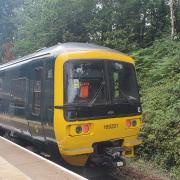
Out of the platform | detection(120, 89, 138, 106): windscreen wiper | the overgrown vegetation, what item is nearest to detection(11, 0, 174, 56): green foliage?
the overgrown vegetation

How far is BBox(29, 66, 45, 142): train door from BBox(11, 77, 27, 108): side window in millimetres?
729

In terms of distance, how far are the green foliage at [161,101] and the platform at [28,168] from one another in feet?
9.63

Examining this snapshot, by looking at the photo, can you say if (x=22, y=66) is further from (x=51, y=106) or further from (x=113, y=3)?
(x=113, y=3)

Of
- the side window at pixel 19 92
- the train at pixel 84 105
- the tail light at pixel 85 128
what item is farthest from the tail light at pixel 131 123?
the side window at pixel 19 92

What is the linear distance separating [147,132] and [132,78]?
1.65m

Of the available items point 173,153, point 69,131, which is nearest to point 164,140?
point 173,153

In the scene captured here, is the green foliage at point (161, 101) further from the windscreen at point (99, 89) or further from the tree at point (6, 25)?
the tree at point (6, 25)

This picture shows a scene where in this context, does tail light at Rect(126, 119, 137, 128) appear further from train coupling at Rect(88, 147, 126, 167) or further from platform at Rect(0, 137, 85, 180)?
platform at Rect(0, 137, 85, 180)

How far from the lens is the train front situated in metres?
8.62

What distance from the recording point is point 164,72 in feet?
43.5

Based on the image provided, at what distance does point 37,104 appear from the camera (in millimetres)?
9883

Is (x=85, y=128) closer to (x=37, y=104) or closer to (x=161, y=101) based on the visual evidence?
(x=37, y=104)

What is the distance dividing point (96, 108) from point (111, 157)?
3.97ft

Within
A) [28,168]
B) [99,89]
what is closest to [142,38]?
[99,89]
